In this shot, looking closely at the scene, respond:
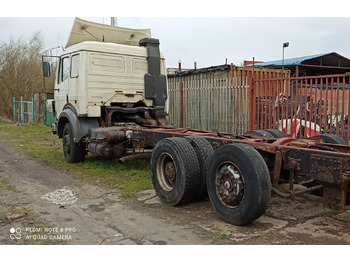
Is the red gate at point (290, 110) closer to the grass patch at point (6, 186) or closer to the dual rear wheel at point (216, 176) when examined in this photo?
the dual rear wheel at point (216, 176)

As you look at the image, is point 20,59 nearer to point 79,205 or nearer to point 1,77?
point 1,77

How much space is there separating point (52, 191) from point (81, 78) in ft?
9.47

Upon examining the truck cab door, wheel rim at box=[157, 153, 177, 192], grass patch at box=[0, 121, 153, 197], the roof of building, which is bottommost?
grass patch at box=[0, 121, 153, 197]

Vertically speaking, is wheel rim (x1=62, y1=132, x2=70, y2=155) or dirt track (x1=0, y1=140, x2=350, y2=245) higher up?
wheel rim (x1=62, y1=132, x2=70, y2=155)

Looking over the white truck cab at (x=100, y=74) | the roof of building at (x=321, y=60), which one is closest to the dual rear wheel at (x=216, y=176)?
the white truck cab at (x=100, y=74)

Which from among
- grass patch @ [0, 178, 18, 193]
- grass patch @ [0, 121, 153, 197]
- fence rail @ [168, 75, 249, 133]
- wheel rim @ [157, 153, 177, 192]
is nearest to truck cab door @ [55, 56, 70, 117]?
grass patch @ [0, 121, 153, 197]

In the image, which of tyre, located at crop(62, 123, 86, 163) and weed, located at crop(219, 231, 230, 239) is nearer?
weed, located at crop(219, 231, 230, 239)

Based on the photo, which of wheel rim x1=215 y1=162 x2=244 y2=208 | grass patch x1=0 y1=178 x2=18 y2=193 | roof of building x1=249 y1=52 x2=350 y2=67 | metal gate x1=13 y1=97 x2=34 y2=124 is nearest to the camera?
wheel rim x1=215 y1=162 x2=244 y2=208

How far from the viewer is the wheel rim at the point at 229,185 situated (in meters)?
4.06

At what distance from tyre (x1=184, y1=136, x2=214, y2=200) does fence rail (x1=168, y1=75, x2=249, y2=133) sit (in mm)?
5580

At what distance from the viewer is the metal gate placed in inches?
935

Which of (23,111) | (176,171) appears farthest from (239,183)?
(23,111)

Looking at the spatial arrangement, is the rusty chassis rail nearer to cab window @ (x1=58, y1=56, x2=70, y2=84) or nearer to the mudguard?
the mudguard

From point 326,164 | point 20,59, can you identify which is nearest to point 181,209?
point 326,164
